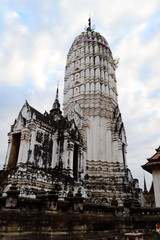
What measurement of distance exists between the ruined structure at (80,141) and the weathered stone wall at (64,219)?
5.84ft

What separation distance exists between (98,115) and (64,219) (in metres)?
19.4

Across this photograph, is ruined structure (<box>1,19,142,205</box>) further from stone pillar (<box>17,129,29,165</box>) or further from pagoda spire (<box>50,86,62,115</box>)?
pagoda spire (<box>50,86,62,115</box>)

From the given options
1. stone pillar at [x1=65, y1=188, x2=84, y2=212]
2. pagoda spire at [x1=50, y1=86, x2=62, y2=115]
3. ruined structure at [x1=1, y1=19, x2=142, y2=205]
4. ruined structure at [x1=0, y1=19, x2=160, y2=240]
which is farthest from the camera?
pagoda spire at [x1=50, y1=86, x2=62, y2=115]

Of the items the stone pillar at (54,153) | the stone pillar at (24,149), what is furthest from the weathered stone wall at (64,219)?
the stone pillar at (54,153)

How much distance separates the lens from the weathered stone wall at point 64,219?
8336 millimetres

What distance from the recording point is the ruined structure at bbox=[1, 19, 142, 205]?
18719mm

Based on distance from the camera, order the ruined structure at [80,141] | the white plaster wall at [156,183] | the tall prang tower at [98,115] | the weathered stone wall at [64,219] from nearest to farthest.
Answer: the weathered stone wall at [64,219] → the white plaster wall at [156,183] → the ruined structure at [80,141] → the tall prang tower at [98,115]

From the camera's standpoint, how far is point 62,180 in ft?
64.6

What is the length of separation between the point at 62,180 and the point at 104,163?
25.3 ft

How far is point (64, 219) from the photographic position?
9.97 m

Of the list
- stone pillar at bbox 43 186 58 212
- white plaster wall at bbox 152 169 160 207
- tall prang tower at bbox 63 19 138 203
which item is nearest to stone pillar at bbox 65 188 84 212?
stone pillar at bbox 43 186 58 212

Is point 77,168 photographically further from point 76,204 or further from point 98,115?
point 76,204

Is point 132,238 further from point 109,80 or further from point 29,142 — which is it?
point 109,80

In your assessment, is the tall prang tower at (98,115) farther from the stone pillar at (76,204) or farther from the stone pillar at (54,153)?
the stone pillar at (76,204)
